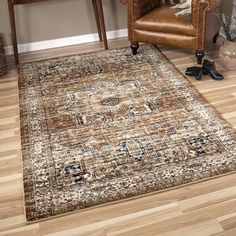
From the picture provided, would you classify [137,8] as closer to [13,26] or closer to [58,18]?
[58,18]

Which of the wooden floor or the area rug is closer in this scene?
the wooden floor

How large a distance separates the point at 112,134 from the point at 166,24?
1233 mm

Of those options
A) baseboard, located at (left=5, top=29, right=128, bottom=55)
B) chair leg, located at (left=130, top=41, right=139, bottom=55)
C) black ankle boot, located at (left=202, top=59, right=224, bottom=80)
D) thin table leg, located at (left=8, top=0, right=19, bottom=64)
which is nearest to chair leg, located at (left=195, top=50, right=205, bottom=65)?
black ankle boot, located at (left=202, top=59, right=224, bottom=80)

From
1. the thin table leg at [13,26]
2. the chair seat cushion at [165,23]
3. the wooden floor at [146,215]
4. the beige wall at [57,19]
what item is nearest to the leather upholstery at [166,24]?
the chair seat cushion at [165,23]

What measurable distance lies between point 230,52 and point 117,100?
1037 millimetres

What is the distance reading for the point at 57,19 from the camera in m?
3.59

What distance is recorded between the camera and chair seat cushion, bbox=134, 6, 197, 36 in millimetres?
2914

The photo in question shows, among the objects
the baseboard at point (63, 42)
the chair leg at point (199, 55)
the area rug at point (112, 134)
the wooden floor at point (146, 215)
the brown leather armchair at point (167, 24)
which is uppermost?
the brown leather armchair at point (167, 24)

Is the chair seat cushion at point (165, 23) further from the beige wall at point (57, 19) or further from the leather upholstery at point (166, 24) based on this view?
the beige wall at point (57, 19)

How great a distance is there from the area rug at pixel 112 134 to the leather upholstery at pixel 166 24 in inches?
9.0

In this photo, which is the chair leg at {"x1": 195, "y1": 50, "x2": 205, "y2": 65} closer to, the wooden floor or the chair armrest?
the chair armrest

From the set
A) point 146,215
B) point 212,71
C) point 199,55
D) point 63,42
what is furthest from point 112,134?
point 63,42

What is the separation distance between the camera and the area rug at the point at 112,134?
6.12 ft

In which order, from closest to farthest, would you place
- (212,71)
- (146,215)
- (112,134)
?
(146,215), (112,134), (212,71)
